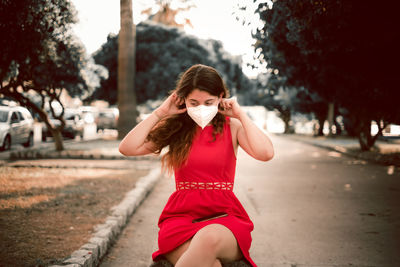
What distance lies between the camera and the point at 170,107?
3.13 m

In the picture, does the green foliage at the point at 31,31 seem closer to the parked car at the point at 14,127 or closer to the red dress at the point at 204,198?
the red dress at the point at 204,198

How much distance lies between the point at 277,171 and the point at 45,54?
7.28 metres

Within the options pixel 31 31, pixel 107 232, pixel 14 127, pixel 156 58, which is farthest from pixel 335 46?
pixel 156 58

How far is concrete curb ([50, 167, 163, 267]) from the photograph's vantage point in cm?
356

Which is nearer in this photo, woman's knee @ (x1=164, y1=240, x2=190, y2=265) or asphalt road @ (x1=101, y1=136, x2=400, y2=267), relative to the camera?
woman's knee @ (x1=164, y1=240, x2=190, y2=265)

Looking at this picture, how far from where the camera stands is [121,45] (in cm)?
1808

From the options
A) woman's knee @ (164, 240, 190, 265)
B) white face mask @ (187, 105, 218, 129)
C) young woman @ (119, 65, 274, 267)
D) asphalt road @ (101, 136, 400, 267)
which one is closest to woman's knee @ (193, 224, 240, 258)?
young woman @ (119, 65, 274, 267)

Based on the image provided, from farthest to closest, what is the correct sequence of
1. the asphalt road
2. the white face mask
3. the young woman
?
1. the asphalt road
2. the white face mask
3. the young woman

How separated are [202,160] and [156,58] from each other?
25063mm

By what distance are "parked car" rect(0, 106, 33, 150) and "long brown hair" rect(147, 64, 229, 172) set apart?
13714 mm

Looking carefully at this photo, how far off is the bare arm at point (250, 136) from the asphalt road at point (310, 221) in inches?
64.5

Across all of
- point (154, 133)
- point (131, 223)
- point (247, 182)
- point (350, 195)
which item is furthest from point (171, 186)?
point (154, 133)

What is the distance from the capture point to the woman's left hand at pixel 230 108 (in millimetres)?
3004

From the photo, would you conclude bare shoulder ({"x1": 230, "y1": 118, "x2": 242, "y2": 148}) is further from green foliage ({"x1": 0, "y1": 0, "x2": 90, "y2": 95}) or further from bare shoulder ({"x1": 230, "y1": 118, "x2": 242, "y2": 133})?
green foliage ({"x1": 0, "y1": 0, "x2": 90, "y2": 95})
